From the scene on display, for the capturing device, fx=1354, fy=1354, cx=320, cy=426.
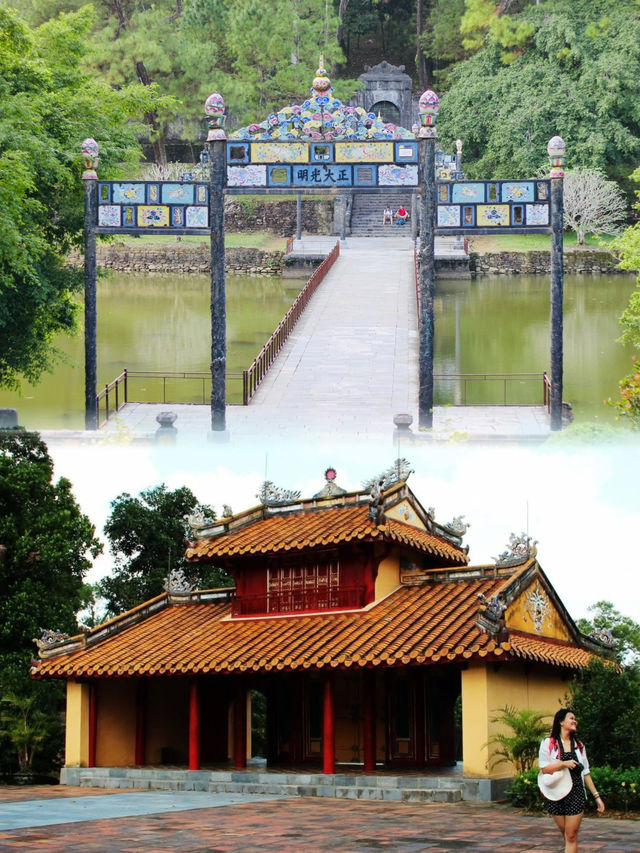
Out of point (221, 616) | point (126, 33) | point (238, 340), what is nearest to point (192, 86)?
point (126, 33)

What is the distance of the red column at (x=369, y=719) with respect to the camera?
19141mm

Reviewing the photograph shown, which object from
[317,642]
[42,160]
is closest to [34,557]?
[42,160]

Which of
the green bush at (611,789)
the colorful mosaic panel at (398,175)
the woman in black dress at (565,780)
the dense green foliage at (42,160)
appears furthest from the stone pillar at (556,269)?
the woman in black dress at (565,780)

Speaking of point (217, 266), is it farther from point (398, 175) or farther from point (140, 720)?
point (140, 720)

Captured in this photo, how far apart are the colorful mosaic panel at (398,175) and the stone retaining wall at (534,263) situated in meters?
24.9

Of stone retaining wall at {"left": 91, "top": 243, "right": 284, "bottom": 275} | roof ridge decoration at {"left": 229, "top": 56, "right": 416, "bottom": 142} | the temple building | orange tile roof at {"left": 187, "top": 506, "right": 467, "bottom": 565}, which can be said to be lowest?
the temple building

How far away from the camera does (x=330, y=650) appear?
19062mm

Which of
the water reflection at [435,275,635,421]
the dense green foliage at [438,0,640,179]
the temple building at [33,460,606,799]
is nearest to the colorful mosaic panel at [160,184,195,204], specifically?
the temple building at [33,460,606,799]

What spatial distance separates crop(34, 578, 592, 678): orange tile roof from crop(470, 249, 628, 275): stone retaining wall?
27360mm

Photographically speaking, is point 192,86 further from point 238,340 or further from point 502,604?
point 502,604

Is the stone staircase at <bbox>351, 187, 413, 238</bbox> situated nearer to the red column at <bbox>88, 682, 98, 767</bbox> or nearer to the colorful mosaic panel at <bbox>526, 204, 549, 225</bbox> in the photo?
the colorful mosaic panel at <bbox>526, 204, 549, 225</bbox>

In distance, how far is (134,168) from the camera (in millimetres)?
31859

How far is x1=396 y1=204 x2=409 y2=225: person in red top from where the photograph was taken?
176 ft

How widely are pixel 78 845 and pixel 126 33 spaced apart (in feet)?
149
